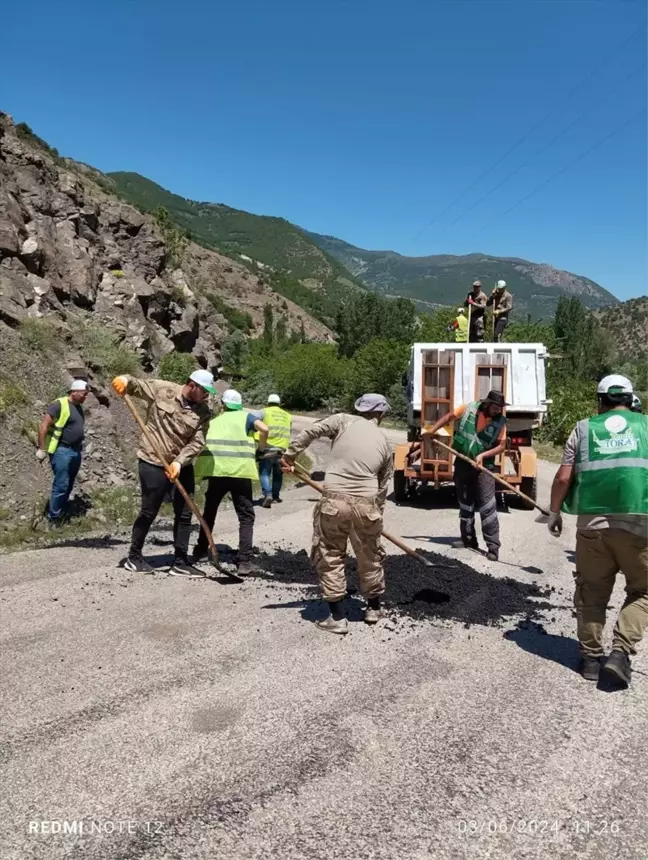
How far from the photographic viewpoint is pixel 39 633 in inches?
179

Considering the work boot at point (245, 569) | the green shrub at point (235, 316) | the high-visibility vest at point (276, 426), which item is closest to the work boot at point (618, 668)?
the work boot at point (245, 569)

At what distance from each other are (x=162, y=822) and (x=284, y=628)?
7.45 ft

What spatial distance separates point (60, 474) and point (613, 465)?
20.3ft

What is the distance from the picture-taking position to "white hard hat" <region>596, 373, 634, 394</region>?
4.18 meters

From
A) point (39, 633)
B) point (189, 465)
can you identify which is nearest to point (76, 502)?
point (189, 465)

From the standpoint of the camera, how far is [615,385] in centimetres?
420

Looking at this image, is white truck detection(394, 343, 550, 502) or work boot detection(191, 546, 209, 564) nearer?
work boot detection(191, 546, 209, 564)

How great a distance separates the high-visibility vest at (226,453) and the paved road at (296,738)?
1285mm

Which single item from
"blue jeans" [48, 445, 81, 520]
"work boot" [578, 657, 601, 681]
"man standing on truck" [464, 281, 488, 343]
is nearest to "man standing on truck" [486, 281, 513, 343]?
"man standing on truck" [464, 281, 488, 343]

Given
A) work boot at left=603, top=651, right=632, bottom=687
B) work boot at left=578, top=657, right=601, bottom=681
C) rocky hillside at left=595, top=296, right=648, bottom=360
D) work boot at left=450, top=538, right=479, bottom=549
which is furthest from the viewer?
rocky hillside at left=595, top=296, right=648, bottom=360

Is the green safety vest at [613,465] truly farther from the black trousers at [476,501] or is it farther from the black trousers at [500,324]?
the black trousers at [500,324]

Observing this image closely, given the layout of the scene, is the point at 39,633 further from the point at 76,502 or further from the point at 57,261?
the point at 57,261

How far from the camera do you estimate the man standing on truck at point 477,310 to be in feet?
42.8

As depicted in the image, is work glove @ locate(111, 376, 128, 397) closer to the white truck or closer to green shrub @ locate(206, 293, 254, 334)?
the white truck
